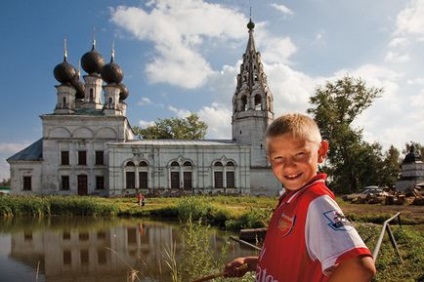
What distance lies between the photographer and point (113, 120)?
35594mm

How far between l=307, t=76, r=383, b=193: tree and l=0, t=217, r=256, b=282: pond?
22.9 meters

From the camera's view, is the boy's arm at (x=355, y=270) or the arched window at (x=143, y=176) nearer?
the boy's arm at (x=355, y=270)

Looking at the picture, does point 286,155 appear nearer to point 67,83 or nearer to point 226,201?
point 226,201

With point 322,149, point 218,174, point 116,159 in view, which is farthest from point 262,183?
point 322,149

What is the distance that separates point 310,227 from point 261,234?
9.53 meters

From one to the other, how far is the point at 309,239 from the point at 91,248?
12.5 m

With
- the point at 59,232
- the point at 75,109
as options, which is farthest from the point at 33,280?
the point at 75,109

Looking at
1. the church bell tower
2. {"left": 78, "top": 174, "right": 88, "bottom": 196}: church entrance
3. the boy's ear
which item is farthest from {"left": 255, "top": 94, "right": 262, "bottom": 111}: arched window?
the boy's ear

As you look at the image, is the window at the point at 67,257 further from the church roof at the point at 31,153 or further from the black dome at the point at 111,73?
the black dome at the point at 111,73

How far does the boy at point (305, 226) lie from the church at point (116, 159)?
1274 inches

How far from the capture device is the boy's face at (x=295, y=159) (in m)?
1.93

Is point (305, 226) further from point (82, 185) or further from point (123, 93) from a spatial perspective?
point (123, 93)

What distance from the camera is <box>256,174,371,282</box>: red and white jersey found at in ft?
5.26

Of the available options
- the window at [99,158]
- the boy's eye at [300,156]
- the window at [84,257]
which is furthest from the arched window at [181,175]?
the boy's eye at [300,156]
